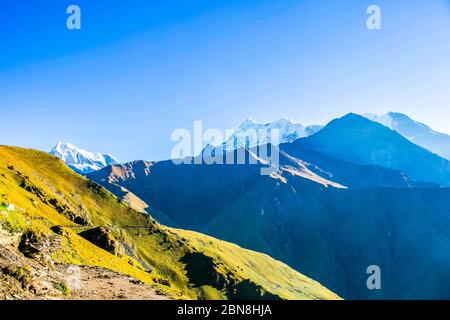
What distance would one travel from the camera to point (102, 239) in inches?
3856

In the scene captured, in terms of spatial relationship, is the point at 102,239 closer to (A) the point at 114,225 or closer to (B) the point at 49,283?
(A) the point at 114,225

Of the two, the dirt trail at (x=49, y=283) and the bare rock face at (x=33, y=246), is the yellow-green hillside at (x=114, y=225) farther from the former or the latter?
the bare rock face at (x=33, y=246)

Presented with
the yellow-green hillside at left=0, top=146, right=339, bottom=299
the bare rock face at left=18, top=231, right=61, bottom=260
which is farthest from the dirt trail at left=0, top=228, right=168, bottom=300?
the yellow-green hillside at left=0, top=146, right=339, bottom=299

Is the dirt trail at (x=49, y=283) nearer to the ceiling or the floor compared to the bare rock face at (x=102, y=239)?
nearer to the ceiling

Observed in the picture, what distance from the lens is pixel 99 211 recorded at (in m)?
154

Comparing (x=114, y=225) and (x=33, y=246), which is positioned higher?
(x=33, y=246)

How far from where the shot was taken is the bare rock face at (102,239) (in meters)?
96.9

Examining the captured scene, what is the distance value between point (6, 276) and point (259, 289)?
145 metres

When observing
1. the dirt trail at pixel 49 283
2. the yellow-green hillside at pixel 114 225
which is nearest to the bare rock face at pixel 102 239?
the yellow-green hillside at pixel 114 225

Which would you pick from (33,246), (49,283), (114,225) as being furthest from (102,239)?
(49,283)

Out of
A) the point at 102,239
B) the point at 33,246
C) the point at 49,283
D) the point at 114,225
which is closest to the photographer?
the point at 49,283

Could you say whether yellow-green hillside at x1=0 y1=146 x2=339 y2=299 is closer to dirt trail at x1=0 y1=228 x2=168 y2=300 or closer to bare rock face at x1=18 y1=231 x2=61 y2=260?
Result: dirt trail at x1=0 y1=228 x2=168 y2=300
